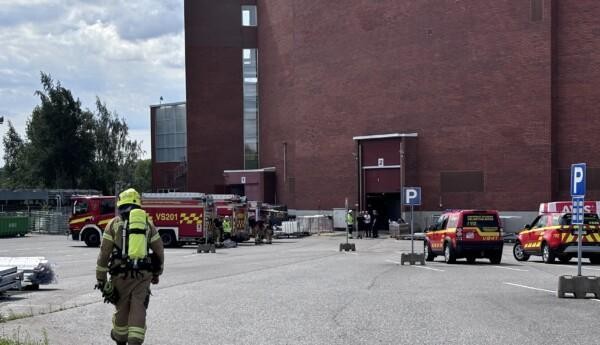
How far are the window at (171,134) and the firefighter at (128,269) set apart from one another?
277ft

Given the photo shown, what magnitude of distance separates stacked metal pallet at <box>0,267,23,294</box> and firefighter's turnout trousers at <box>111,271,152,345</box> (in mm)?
8616

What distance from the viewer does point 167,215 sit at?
44.1 meters

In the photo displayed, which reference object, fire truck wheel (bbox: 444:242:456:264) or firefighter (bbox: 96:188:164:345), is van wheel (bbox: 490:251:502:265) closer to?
fire truck wheel (bbox: 444:242:456:264)

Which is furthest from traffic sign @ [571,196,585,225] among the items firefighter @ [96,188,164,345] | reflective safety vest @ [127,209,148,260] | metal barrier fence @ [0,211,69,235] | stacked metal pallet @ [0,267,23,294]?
metal barrier fence @ [0,211,69,235]

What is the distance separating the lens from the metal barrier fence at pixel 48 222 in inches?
2680

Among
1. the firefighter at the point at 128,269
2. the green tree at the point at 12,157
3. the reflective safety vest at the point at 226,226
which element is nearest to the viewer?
the firefighter at the point at 128,269

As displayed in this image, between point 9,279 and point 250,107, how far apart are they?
6486cm

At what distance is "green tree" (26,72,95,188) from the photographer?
3684 inches

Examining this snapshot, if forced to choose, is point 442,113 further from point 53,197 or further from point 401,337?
point 401,337

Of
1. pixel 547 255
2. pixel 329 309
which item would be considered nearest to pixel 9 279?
pixel 329 309

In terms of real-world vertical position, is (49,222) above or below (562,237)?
below

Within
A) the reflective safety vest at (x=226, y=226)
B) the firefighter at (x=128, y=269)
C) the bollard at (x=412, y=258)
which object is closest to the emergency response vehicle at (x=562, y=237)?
the bollard at (x=412, y=258)

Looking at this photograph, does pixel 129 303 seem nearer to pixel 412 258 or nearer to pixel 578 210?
pixel 578 210

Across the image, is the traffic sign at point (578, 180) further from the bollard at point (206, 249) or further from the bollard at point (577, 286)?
the bollard at point (206, 249)
